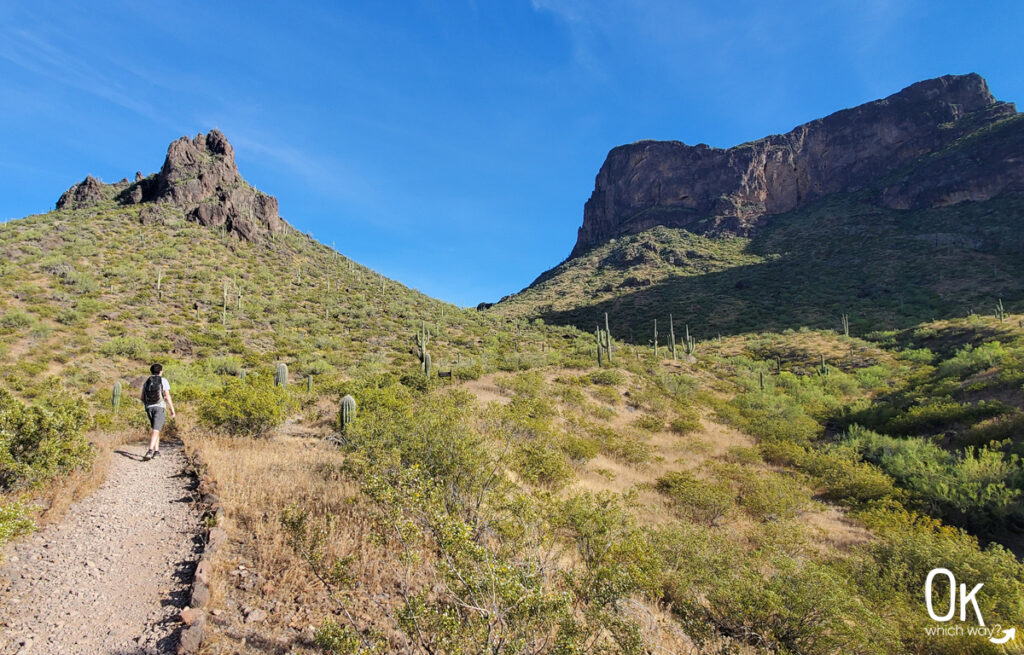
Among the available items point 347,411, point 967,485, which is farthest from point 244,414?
point 967,485

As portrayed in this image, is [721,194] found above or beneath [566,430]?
above

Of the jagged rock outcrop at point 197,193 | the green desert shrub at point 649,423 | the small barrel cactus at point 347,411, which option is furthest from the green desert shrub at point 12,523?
the jagged rock outcrop at point 197,193

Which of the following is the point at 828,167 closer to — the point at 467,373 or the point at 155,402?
the point at 467,373

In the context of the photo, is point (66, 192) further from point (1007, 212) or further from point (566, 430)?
point (1007, 212)

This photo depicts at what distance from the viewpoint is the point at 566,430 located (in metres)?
14.5

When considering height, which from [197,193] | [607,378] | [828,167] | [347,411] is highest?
[828,167]

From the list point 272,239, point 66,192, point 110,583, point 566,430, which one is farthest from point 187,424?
point 66,192

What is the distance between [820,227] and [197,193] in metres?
80.7

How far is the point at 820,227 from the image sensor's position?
65625 millimetres

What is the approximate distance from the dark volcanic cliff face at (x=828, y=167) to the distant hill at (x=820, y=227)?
0.26m

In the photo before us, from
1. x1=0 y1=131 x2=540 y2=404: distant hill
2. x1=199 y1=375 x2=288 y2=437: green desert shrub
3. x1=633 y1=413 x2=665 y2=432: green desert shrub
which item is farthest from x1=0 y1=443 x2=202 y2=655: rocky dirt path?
x1=633 y1=413 x2=665 y2=432: green desert shrub

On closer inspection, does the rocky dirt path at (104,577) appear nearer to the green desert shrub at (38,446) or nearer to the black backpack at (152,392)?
the green desert shrub at (38,446)

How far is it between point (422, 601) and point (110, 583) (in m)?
2.95

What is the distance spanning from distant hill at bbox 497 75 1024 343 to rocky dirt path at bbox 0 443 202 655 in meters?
45.4
